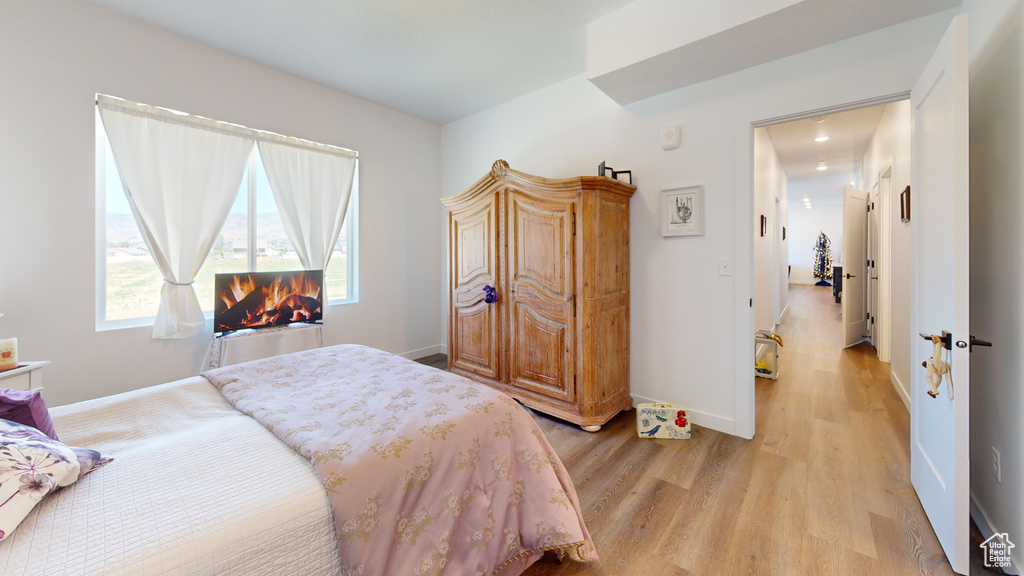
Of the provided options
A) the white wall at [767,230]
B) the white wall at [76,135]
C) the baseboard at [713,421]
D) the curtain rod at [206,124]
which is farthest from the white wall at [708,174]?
the white wall at [76,135]

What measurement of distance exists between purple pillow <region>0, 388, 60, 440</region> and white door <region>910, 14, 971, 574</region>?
9.87 feet

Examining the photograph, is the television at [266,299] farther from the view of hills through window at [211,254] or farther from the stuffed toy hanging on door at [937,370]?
the stuffed toy hanging on door at [937,370]

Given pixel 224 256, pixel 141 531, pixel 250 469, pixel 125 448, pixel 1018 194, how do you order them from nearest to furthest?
pixel 141 531
pixel 250 469
pixel 125 448
pixel 1018 194
pixel 224 256

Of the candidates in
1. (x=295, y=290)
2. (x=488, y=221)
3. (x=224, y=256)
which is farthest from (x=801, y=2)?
(x=224, y=256)

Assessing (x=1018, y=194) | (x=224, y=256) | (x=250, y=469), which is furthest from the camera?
(x=224, y=256)

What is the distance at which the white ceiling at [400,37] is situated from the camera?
2.52m

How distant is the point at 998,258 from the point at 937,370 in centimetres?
51

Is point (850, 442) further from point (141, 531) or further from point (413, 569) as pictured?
point (141, 531)

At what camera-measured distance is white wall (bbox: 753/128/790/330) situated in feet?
13.8

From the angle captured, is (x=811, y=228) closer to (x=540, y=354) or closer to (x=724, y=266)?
(x=724, y=266)

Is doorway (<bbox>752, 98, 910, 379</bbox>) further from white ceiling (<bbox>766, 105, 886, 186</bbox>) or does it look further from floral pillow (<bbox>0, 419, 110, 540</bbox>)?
floral pillow (<bbox>0, 419, 110, 540</bbox>)

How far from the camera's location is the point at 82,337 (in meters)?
2.53

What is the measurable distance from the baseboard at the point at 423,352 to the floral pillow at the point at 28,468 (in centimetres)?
339

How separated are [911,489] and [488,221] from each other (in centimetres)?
303
